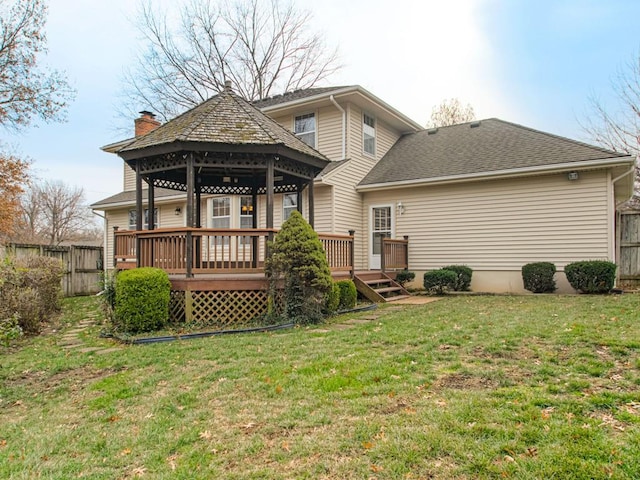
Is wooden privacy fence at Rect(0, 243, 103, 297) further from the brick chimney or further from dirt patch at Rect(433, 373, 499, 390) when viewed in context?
dirt patch at Rect(433, 373, 499, 390)

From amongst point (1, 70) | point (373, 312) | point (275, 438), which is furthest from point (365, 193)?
point (1, 70)

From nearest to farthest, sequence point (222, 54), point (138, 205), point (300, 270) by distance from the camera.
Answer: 1. point (300, 270)
2. point (138, 205)
3. point (222, 54)

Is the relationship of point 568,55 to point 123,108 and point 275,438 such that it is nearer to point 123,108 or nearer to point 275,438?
point 275,438

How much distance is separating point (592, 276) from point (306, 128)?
351 inches

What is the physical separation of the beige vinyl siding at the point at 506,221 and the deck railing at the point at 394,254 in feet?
0.79

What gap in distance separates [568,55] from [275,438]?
15329 millimetres

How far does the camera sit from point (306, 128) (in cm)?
1368

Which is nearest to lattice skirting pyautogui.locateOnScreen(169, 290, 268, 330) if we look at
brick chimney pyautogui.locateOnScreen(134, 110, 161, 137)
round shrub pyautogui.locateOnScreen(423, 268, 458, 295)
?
round shrub pyautogui.locateOnScreen(423, 268, 458, 295)

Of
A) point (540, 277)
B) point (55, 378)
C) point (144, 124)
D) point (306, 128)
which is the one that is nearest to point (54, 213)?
point (144, 124)

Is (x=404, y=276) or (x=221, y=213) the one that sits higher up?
(x=221, y=213)

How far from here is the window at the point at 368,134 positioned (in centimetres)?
1366

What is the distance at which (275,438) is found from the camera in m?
2.85

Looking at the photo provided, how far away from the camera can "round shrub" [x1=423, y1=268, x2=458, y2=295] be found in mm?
10859

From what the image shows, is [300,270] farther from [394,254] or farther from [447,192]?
[447,192]
